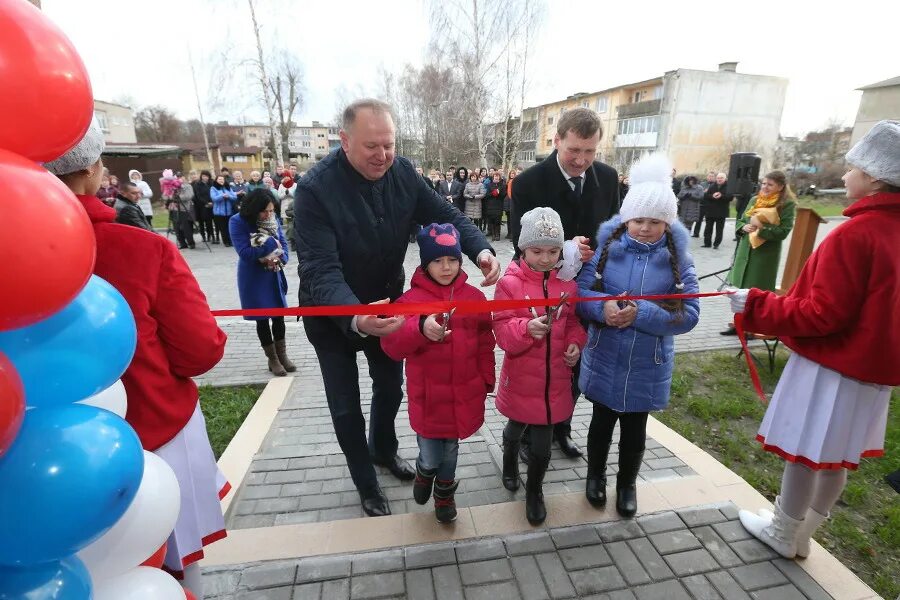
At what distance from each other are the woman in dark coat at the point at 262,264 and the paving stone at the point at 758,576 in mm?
4329

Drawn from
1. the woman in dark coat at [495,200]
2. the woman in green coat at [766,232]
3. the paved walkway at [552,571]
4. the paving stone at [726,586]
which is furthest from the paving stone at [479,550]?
the woman in dark coat at [495,200]

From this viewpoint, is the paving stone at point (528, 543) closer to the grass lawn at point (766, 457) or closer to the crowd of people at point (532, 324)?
the crowd of people at point (532, 324)

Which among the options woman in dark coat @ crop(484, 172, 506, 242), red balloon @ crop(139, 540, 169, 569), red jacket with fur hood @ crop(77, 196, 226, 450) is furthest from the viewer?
woman in dark coat @ crop(484, 172, 506, 242)

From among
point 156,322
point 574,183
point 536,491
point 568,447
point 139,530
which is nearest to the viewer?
point 139,530

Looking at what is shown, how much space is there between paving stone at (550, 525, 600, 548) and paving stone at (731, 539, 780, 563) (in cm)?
75

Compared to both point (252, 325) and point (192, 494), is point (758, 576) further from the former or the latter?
point (252, 325)

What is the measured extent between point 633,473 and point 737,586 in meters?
0.70

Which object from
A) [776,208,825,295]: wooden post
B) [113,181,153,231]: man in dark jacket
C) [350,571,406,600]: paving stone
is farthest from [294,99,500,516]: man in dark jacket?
[776,208,825,295]: wooden post

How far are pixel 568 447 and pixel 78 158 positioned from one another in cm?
330

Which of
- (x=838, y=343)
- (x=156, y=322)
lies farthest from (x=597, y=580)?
(x=156, y=322)

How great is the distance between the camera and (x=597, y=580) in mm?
2389

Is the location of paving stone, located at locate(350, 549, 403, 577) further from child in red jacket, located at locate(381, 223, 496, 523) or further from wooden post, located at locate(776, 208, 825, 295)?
wooden post, located at locate(776, 208, 825, 295)

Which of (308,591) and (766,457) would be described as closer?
(308,591)

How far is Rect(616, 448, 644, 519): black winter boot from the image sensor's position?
281 centimetres
